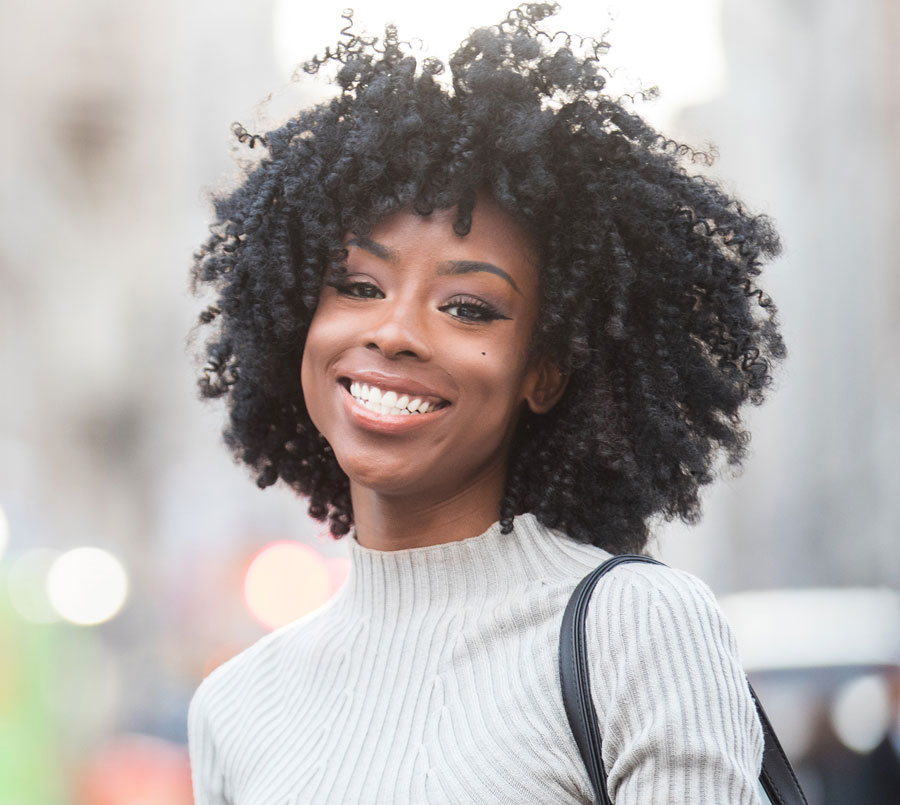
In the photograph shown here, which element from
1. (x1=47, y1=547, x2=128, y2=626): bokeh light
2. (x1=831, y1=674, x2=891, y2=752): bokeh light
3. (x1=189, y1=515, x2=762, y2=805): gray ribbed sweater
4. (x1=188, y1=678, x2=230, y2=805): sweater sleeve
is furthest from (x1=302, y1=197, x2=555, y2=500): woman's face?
(x1=47, y1=547, x2=128, y2=626): bokeh light

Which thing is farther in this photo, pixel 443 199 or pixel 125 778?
pixel 125 778

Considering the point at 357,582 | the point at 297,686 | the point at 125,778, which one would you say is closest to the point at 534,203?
the point at 357,582

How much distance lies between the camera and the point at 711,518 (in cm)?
2177

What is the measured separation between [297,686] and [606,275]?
46.9 inches

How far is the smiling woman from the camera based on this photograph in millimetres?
2777

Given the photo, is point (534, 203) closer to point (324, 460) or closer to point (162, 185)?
point (324, 460)

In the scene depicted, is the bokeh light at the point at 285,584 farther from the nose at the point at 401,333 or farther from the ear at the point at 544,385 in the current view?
the nose at the point at 401,333

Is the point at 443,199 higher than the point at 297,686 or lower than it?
higher

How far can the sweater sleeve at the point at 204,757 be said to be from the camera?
10.2ft

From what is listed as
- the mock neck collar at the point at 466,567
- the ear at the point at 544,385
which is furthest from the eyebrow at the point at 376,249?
the mock neck collar at the point at 466,567

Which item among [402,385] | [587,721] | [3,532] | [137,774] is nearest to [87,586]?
[3,532]

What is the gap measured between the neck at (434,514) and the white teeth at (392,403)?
0.79 ft

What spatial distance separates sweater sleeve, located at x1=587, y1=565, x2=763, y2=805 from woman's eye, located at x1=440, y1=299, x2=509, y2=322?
27.2 inches

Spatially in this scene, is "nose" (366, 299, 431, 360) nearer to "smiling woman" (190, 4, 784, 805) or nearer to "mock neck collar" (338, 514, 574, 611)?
"smiling woman" (190, 4, 784, 805)
